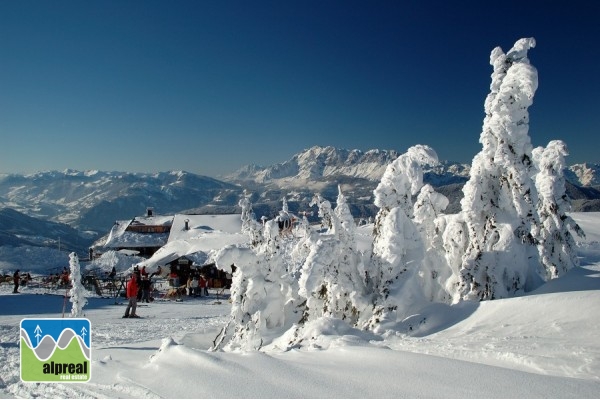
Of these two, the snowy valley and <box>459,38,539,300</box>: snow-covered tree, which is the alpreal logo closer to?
the snowy valley

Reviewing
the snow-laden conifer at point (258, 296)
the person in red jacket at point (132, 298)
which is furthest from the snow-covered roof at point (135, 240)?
the snow-laden conifer at point (258, 296)

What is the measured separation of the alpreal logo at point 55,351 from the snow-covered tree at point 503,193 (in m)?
8.36

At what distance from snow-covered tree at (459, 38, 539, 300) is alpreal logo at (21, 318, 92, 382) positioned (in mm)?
8365

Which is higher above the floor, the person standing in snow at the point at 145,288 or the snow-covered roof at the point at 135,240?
the snow-covered roof at the point at 135,240

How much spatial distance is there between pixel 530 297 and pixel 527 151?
429 cm

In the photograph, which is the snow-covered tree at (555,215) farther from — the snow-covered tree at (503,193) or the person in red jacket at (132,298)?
the person in red jacket at (132,298)

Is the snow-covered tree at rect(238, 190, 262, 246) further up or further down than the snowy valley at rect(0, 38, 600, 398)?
→ further up

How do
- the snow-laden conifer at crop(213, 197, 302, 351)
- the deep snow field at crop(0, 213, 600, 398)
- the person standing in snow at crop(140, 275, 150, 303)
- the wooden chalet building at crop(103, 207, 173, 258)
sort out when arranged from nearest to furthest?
1. the deep snow field at crop(0, 213, 600, 398)
2. the snow-laden conifer at crop(213, 197, 302, 351)
3. the person standing in snow at crop(140, 275, 150, 303)
4. the wooden chalet building at crop(103, 207, 173, 258)

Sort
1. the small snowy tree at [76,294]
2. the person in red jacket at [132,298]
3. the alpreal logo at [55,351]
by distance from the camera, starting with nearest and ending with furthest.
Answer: the alpreal logo at [55,351] < the small snowy tree at [76,294] < the person in red jacket at [132,298]

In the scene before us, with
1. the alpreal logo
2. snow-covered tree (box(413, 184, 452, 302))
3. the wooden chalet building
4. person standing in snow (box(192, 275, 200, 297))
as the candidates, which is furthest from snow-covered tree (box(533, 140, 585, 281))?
the wooden chalet building

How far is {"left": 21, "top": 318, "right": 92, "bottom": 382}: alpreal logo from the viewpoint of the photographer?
6242mm

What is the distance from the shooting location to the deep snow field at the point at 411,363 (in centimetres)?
442

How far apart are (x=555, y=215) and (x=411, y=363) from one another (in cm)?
1426

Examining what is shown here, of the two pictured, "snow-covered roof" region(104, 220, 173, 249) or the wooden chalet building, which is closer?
"snow-covered roof" region(104, 220, 173, 249)
